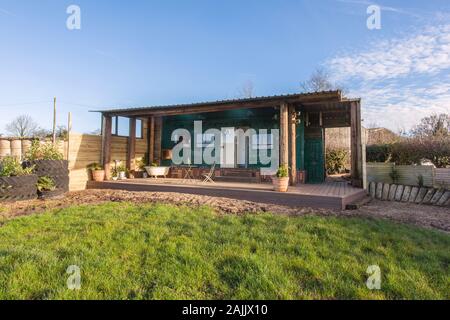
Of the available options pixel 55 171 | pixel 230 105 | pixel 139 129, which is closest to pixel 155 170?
pixel 139 129

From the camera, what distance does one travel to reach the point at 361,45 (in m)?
8.14

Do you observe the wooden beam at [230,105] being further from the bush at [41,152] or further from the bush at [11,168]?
the bush at [11,168]

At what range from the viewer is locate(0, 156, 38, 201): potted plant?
6.27 m

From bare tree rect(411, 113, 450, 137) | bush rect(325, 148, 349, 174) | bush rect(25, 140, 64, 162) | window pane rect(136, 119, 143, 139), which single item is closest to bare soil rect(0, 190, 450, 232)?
bush rect(25, 140, 64, 162)

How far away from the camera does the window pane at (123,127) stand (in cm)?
1125

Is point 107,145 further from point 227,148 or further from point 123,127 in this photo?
point 227,148

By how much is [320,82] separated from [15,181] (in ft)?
72.6

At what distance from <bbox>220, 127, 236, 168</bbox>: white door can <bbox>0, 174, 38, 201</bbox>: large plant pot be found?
22.2 ft

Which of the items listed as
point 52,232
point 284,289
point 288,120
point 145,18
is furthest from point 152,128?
point 284,289

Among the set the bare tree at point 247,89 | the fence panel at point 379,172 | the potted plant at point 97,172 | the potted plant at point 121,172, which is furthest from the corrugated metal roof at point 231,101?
the bare tree at point 247,89

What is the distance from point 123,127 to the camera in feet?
37.7
